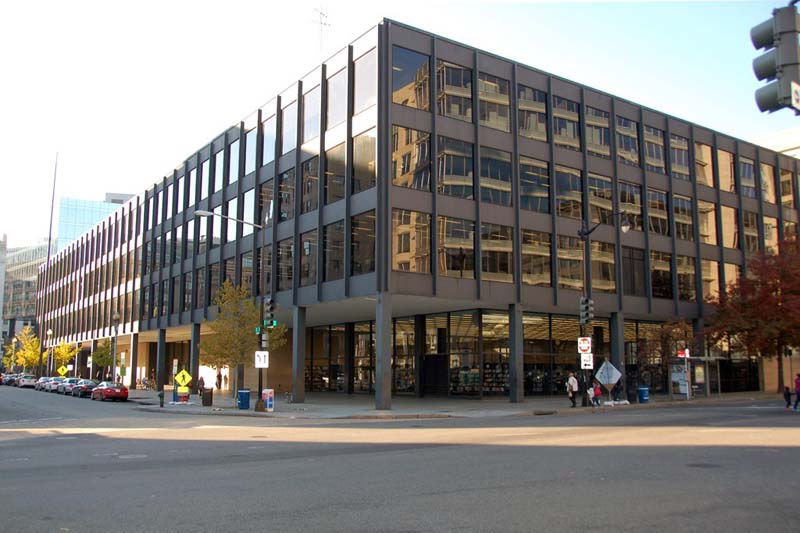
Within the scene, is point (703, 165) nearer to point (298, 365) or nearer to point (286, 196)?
point (286, 196)

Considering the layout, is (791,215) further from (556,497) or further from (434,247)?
(556,497)

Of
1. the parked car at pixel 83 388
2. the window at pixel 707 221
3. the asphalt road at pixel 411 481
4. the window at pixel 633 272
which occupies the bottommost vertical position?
the parked car at pixel 83 388

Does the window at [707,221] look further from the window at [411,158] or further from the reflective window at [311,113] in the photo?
the reflective window at [311,113]

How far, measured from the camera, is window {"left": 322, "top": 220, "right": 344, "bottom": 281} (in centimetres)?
3581

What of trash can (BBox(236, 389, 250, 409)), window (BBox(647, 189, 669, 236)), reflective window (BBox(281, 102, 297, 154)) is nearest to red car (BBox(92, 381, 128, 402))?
trash can (BBox(236, 389, 250, 409))

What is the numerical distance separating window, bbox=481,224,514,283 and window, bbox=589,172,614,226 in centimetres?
721

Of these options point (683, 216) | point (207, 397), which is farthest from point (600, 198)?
point (207, 397)

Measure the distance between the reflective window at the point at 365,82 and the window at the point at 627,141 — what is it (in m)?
17.8

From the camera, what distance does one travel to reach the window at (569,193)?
131 feet

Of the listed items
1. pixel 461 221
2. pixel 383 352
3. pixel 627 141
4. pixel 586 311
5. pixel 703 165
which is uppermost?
pixel 627 141

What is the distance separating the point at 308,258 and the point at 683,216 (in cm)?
2605

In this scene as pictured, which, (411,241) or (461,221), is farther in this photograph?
(461,221)

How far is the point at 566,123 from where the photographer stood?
41.0m

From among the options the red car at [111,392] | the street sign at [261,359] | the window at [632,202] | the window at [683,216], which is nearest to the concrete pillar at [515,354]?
the window at [632,202]
